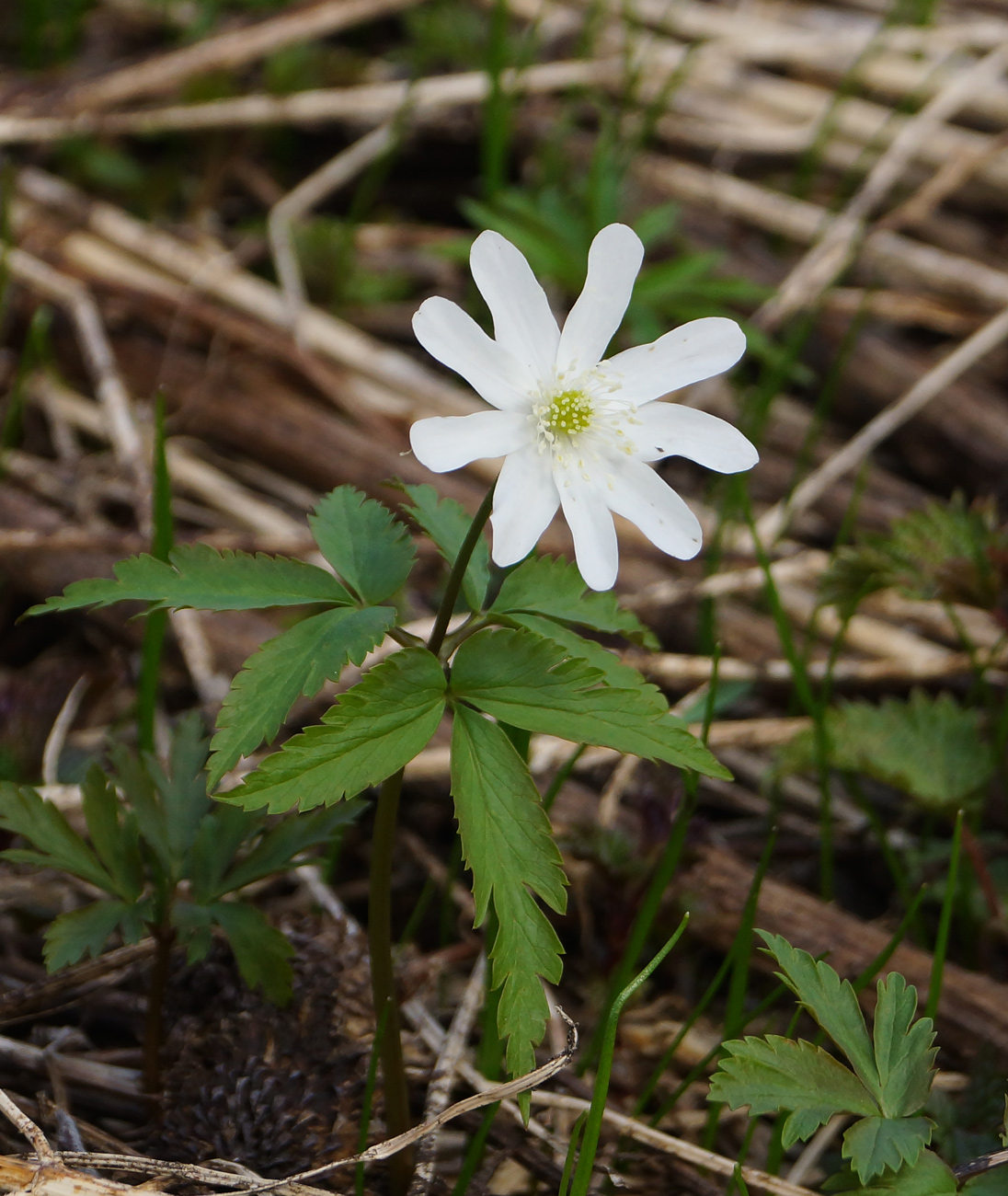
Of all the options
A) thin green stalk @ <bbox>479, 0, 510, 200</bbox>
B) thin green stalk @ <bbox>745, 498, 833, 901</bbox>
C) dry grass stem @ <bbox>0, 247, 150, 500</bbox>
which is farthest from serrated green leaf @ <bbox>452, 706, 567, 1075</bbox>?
thin green stalk @ <bbox>479, 0, 510, 200</bbox>

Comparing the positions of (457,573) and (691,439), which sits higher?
(691,439)

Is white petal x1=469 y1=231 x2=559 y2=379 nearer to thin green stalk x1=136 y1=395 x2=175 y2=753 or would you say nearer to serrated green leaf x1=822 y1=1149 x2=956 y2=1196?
thin green stalk x1=136 y1=395 x2=175 y2=753

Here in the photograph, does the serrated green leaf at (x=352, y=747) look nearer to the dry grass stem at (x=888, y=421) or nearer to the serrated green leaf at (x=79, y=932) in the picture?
the serrated green leaf at (x=79, y=932)

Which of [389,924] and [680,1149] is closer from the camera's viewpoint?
[389,924]

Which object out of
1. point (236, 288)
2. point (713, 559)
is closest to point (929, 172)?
point (713, 559)

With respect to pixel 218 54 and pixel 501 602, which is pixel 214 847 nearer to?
pixel 501 602

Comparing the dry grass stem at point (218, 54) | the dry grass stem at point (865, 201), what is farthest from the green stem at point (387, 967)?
the dry grass stem at point (218, 54)

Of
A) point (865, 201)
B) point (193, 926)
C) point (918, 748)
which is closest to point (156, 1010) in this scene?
point (193, 926)

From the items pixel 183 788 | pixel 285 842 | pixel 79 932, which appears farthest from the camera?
pixel 183 788
